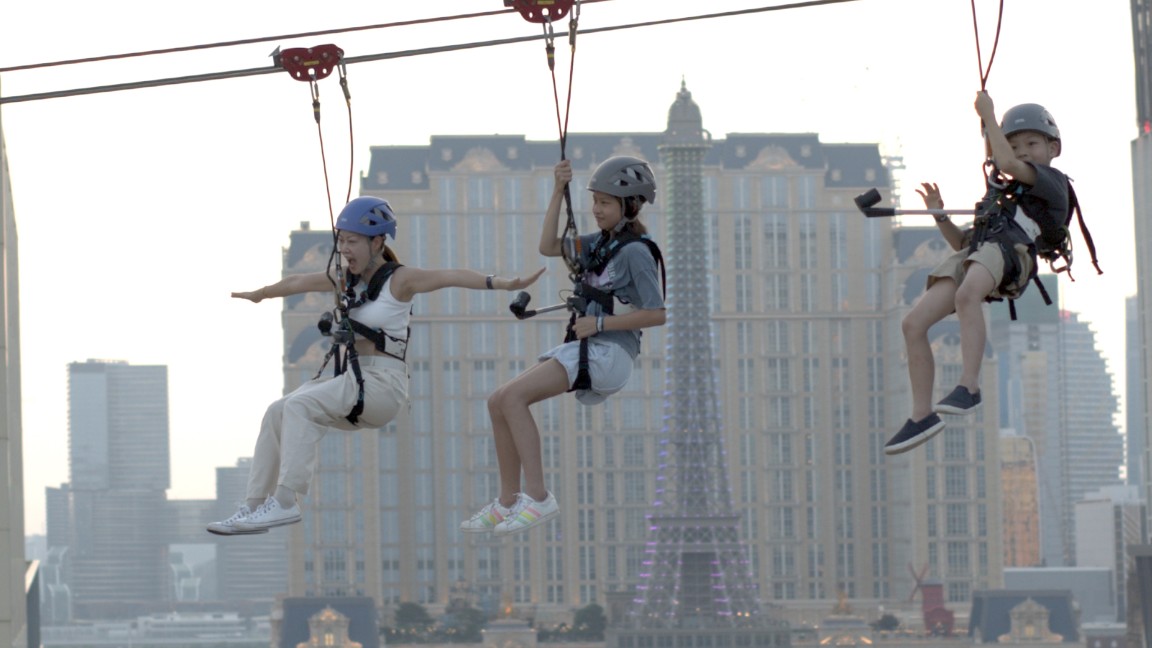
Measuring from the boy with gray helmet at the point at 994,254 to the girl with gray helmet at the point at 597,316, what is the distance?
1946mm

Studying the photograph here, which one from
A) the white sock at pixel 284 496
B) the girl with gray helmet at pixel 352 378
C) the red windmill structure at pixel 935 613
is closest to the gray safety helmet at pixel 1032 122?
the girl with gray helmet at pixel 352 378

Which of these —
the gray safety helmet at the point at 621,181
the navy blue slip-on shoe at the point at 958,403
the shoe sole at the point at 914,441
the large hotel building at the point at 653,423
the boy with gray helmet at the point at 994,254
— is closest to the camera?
the shoe sole at the point at 914,441

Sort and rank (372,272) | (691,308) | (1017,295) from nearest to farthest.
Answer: (1017,295) → (372,272) → (691,308)

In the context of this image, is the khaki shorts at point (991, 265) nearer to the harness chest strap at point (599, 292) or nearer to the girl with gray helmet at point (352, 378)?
the harness chest strap at point (599, 292)

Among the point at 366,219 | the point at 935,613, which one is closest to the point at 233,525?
the point at 366,219

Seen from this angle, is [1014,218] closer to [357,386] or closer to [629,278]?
[629,278]

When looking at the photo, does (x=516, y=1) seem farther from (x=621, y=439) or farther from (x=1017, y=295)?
(x=621, y=439)

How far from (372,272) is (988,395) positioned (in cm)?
13133

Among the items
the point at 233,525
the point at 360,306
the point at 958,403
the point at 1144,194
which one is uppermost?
the point at 1144,194

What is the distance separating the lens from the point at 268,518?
15828 millimetres

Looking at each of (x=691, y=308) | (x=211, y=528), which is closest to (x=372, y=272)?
(x=211, y=528)

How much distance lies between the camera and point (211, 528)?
15.7m

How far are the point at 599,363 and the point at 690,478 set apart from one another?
4910 inches

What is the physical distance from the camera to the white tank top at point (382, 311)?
53.2 feet
